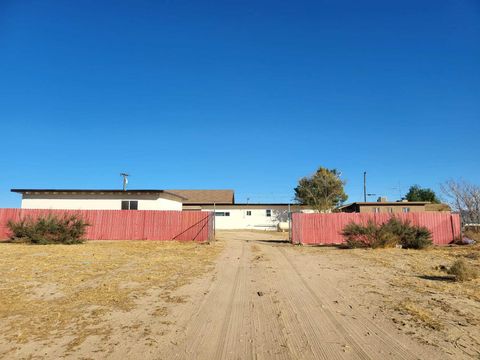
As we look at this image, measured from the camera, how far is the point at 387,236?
21547mm

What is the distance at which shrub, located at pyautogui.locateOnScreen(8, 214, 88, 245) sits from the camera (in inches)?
906

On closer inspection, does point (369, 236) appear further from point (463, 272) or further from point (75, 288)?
point (75, 288)

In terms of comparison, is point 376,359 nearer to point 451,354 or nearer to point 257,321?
point 451,354

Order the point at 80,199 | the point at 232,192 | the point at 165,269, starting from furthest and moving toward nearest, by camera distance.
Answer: the point at 232,192, the point at 80,199, the point at 165,269

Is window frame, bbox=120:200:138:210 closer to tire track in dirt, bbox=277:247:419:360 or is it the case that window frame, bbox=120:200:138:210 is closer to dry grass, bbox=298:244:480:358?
dry grass, bbox=298:244:480:358

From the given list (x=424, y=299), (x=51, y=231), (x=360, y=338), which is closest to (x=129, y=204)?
(x=51, y=231)

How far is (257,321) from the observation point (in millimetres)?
6258

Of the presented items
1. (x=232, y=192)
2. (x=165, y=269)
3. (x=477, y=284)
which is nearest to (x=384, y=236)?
(x=477, y=284)

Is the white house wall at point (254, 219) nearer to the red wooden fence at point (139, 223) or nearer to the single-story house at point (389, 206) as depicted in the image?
the single-story house at point (389, 206)

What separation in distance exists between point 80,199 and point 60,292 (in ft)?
87.1

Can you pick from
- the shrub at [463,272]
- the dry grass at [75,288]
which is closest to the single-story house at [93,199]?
the dry grass at [75,288]

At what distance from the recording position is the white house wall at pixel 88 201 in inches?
1278

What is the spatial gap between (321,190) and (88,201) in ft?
108

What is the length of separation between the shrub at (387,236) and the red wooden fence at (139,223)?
9761mm
